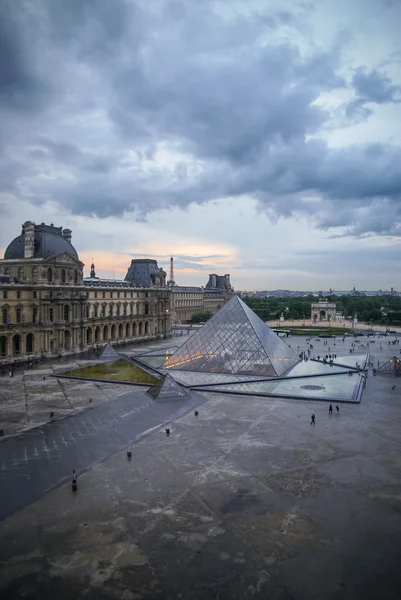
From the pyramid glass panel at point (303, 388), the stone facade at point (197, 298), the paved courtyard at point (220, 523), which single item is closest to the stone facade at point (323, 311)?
the stone facade at point (197, 298)

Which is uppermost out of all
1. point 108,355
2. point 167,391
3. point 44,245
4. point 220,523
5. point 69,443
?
point 44,245

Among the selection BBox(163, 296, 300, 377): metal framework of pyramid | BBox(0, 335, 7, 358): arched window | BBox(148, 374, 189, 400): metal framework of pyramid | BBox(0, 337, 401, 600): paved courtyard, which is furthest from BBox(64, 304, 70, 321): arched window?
BBox(0, 337, 401, 600): paved courtyard

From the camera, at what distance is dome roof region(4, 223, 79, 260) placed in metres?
60.0

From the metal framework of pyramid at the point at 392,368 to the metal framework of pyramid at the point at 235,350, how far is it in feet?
30.4

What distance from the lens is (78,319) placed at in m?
64.1

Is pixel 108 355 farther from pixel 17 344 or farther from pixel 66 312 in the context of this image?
pixel 17 344

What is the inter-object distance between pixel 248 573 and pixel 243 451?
1020 centimetres

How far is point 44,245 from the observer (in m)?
60.0

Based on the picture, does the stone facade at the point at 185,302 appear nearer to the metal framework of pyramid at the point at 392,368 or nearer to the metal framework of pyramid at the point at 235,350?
the metal framework of pyramid at the point at 235,350

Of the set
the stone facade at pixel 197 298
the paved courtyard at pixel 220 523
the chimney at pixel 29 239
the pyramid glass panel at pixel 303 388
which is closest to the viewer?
the paved courtyard at pixel 220 523

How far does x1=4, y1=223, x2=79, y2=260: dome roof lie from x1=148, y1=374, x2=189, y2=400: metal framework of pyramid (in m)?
30.7

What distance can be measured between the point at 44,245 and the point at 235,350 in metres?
29.6

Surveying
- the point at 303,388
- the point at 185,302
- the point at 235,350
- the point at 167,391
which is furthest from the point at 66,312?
the point at 185,302

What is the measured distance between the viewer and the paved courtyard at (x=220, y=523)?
1292cm
